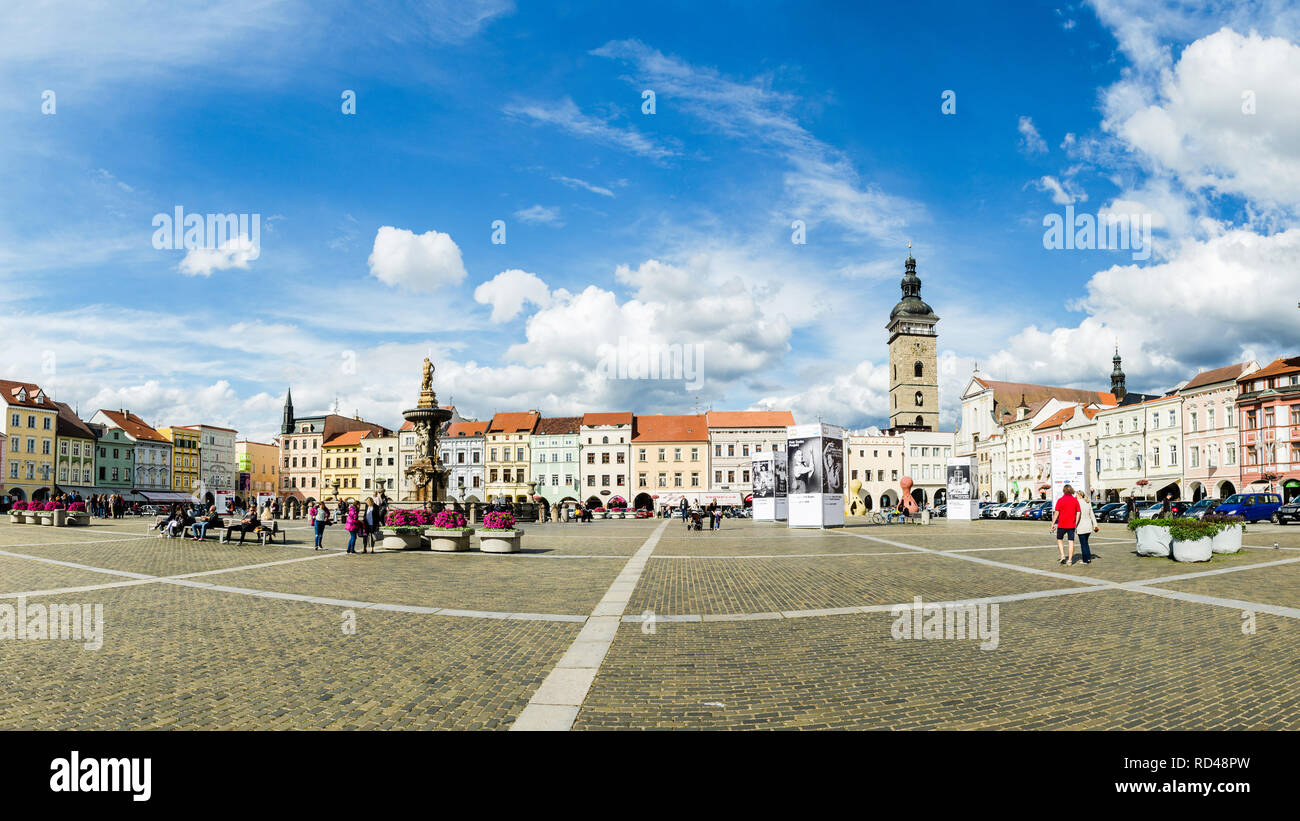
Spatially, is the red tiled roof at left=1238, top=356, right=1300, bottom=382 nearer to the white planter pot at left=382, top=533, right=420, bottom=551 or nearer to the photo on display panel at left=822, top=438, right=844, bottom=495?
the photo on display panel at left=822, top=438, right=844, bottom=495

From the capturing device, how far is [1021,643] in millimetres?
7531

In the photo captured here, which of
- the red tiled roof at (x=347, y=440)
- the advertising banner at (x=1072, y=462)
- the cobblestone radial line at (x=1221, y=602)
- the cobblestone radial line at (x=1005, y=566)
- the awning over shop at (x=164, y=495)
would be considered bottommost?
the awning over shop at (x=164, y=495)

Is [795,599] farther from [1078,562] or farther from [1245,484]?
[1245,484]

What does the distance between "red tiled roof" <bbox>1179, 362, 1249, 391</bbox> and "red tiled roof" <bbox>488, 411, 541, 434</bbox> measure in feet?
206

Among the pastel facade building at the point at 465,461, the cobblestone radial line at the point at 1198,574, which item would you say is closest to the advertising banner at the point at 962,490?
the cobblestone radial line at the point at 1198,574

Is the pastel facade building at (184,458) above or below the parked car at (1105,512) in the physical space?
above

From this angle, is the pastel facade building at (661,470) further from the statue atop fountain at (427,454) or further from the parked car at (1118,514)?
the statue atop fountain at (427,454)

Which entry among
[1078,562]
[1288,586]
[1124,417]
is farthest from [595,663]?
[1124,417]

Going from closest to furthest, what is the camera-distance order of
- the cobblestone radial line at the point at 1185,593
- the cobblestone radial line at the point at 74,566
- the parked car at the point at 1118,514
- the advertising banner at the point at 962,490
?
the cobblestone radial line at the point at 1185,593, the cobblestone radial line at the point at 74,566, the parked car at the point at 1118,514, the advertising banner at the point at 962,490

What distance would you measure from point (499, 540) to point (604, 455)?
200 feet

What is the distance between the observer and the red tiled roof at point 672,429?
80438mm

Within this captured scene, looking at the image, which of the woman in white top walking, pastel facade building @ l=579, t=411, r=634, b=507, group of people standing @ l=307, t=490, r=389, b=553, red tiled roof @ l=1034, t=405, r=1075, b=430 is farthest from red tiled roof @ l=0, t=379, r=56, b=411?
red tiled roof @ l=1034, t=405, r=1075, b=430

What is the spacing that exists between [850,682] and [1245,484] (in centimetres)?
6322

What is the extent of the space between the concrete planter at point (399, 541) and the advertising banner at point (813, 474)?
707 inches
